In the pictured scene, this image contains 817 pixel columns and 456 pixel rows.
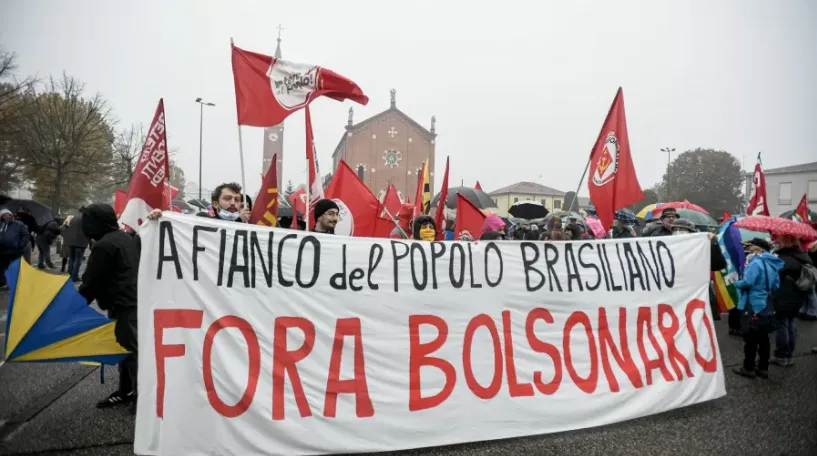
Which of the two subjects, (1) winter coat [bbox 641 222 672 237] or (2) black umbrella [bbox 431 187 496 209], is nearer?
(1) winter coat [bbox 641 222 672 237]

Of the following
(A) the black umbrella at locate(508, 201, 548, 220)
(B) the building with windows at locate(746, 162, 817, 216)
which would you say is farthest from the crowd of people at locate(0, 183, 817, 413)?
(B) the building with windows at locate(746, 162, 817, 216)

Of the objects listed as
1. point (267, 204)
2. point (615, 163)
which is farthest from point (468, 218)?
point (267, 204)

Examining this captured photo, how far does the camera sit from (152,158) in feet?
14.5

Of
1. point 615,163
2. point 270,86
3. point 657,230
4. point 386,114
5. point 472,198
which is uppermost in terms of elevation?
point 386,114

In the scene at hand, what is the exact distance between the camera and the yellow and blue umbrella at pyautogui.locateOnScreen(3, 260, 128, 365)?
3.38 m

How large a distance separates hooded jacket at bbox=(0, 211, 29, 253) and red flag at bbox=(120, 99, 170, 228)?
6.01 meters

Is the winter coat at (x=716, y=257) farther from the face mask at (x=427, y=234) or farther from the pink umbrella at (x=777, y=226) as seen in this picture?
the face mask at (x=427, y=234)

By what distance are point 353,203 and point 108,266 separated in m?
3.51

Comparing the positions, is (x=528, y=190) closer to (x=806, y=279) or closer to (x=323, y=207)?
(x=806, y=279)

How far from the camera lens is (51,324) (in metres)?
3.47

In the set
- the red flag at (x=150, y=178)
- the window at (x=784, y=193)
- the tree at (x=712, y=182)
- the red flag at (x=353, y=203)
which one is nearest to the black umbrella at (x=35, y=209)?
the red flag at (x=353, y=203)

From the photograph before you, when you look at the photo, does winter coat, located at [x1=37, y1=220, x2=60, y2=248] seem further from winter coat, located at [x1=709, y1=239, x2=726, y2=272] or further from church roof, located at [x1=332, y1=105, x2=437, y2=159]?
church roof, located at [x1=332, y1=105, x2=437, y2=159]

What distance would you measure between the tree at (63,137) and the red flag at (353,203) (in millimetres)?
22660

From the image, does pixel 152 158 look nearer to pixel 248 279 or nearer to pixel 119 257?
pixel 119 257
